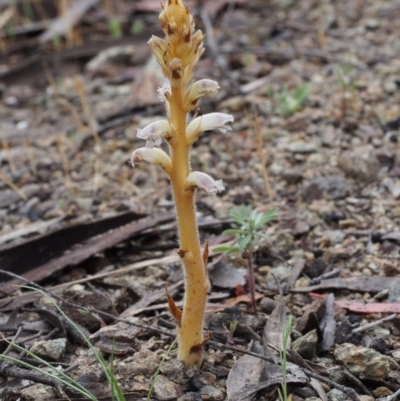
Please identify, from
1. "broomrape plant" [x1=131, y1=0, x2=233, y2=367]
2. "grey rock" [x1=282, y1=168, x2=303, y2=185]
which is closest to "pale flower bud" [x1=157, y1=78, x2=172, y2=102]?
"broomrape plant" [x1=131, y1=0, x2=233, y2=367]

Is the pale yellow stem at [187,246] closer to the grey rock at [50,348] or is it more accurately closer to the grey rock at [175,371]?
the grey rock at [175,371]

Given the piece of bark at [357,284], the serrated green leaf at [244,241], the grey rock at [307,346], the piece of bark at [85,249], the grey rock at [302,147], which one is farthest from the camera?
the grey rock at [302,147]

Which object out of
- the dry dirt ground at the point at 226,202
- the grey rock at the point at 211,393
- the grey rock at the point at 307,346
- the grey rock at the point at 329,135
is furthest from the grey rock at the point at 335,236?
the grey rock at the point at 211,393

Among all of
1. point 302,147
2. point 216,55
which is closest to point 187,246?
point 302,147

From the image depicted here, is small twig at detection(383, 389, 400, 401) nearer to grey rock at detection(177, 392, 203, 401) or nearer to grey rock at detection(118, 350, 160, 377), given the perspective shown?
grey rock at detection(177, 392, 203, 401)

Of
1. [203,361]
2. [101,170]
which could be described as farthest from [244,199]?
[203,361]

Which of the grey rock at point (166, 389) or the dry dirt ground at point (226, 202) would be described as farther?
the dry dirt ground at point (226, 202)

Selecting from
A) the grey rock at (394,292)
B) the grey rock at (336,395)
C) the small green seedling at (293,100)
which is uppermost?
the small green seedling at (293,100)
